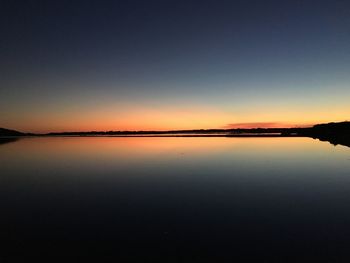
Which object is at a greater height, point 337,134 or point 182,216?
point 337,134

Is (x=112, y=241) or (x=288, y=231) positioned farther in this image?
(x=288, y=231)

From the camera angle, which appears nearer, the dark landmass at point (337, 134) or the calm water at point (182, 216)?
the calm water at point (182, 216)

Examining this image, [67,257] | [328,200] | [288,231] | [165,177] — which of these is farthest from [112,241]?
[165,177]

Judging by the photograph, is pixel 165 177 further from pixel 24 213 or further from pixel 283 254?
pixel 283 254

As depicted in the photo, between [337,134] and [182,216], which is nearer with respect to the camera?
[182,216]

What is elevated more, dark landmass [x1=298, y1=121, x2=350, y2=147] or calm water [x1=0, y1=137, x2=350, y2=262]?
dark landmass [x1=298, y1=121, x2=350, y2=147]

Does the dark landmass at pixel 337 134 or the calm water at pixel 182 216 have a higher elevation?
the dark landmass at pixel 337 134

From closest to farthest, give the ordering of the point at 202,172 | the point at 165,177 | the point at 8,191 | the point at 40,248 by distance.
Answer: the point at 40,248 < the point at 8,191 < the point at 165,177 < the point at 202,172

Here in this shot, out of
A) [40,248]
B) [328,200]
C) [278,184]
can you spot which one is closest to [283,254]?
[40,248]

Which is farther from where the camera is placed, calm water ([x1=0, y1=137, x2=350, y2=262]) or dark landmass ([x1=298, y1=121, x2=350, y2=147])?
dark landmass ([x1=298, y1=121, x2=350, y2=147])

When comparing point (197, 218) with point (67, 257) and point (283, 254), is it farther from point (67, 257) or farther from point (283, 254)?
point (67, 257)

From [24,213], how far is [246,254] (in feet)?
31.8

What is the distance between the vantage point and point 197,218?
12977 millimetres

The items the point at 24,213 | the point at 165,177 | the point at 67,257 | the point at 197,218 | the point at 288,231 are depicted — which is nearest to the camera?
the point at 67,257
